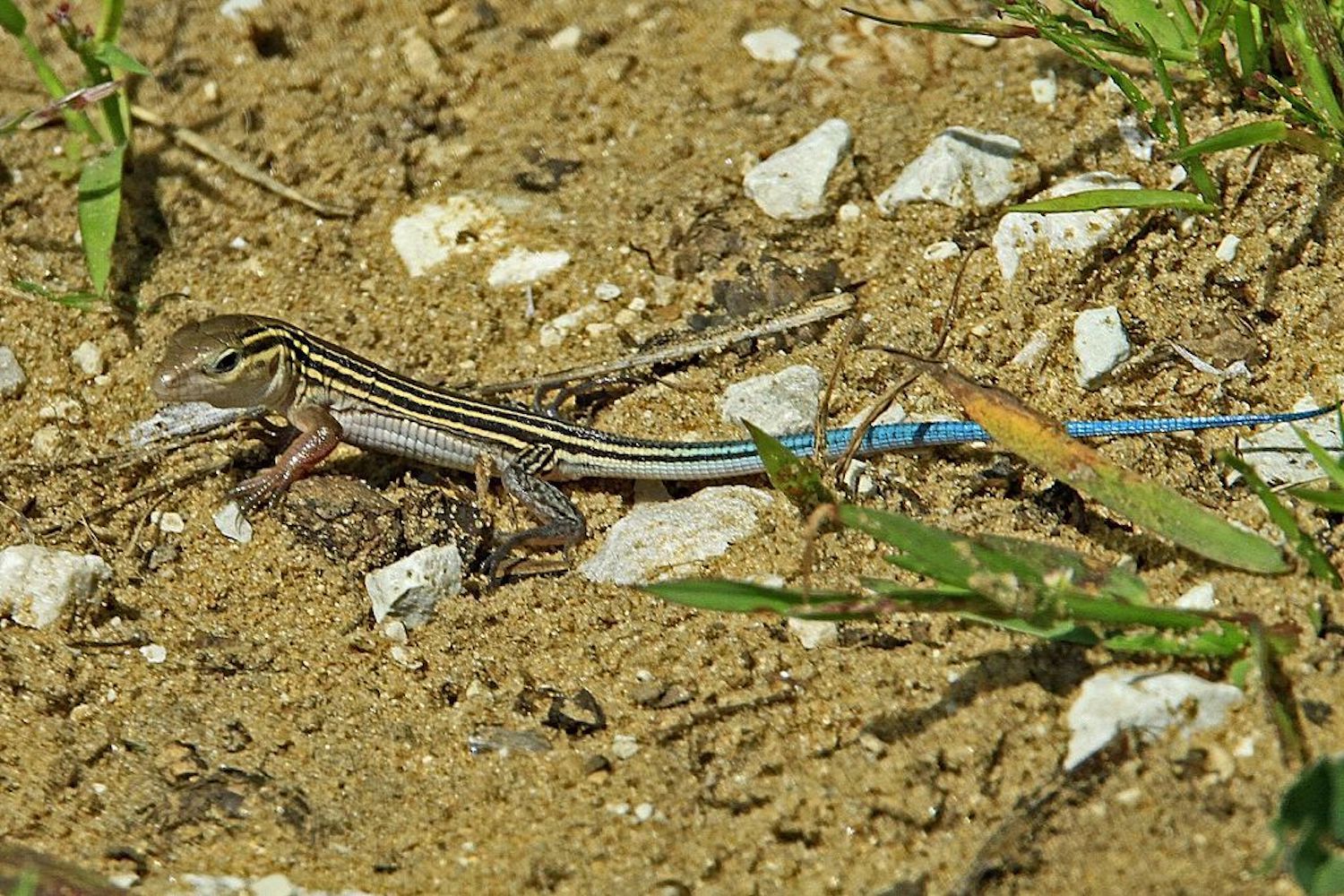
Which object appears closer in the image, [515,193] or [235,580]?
[235,580]

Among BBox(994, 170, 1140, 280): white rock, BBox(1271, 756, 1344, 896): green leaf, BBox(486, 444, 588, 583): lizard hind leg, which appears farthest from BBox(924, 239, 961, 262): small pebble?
BBox(1271, 756, 1344, 896): green leaf

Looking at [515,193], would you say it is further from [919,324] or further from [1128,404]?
[1128,404]

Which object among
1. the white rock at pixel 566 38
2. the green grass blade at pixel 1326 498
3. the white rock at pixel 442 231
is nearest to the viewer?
the green grass blade at pixel 1326 498

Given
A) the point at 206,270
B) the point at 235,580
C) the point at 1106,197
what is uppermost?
the point at 1106,197

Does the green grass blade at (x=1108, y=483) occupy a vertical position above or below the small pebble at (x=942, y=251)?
above

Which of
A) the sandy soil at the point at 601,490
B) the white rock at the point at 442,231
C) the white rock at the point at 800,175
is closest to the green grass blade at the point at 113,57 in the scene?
the sandy soil at the point at 601,490

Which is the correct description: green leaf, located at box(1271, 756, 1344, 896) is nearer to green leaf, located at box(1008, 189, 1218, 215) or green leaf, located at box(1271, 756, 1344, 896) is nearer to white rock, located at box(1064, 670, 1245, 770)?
white rock, located at box(1064, 670, 1245, 770)

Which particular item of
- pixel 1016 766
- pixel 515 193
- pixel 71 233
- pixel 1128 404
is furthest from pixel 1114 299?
pixel 71 233

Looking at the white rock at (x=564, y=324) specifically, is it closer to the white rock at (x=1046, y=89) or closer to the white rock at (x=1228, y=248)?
the white rock at (x=1046, y=89)

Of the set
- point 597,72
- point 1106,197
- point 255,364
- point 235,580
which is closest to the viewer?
point 1106,197
